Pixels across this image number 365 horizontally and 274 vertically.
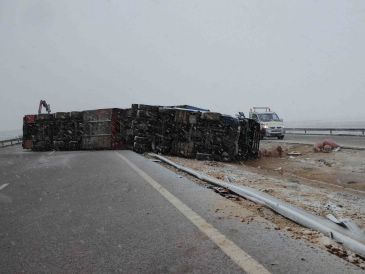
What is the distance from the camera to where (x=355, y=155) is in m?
19.9

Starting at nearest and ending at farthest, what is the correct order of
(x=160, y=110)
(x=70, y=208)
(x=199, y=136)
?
(x=70, y=208) < (x=199, y=136) < (x=160, y=110)

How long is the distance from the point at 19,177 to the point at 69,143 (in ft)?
53.5

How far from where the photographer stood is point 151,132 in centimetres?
2178

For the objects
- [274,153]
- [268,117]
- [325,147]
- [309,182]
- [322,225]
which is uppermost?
[268,117]

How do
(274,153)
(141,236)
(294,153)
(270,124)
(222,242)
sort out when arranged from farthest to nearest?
(270,124), (274,153), (294,153), (141,236), (222,242)

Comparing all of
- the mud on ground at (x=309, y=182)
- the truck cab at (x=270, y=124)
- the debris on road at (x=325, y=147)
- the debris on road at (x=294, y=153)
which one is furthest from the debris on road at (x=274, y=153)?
the truck cab at (x=270, y=124)

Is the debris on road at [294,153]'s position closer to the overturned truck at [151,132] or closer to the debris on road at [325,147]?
the debris on road at [325,147]

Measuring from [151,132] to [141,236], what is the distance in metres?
16.7

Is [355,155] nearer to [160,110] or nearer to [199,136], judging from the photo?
[199,136]

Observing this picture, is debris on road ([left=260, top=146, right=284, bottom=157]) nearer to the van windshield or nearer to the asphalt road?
the van windshield

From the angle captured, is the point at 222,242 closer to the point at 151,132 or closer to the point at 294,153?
the point at 151,132

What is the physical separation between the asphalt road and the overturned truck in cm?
1009

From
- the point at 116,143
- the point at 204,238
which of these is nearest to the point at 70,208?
the point at 204,238

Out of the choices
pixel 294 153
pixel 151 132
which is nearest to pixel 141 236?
pixel 151 132
